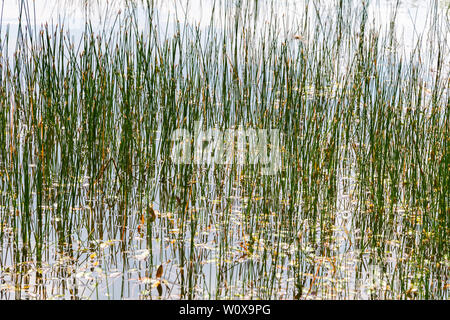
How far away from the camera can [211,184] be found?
2.87 metres

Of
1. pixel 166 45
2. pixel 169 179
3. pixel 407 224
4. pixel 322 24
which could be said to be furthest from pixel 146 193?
pixel 322 24

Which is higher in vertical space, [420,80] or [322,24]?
[322,24]

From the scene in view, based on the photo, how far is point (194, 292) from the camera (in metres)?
2.02

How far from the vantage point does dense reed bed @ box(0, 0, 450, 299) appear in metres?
2.11

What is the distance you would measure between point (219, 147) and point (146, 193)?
61 centimetres

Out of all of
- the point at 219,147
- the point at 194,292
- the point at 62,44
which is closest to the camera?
the point at 194,292

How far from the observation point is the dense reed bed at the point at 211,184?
2.11 metres

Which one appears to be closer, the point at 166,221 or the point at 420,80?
the point at 166,221

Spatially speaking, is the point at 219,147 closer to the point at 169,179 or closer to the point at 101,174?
the point at 169,179

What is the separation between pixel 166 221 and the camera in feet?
8.14
